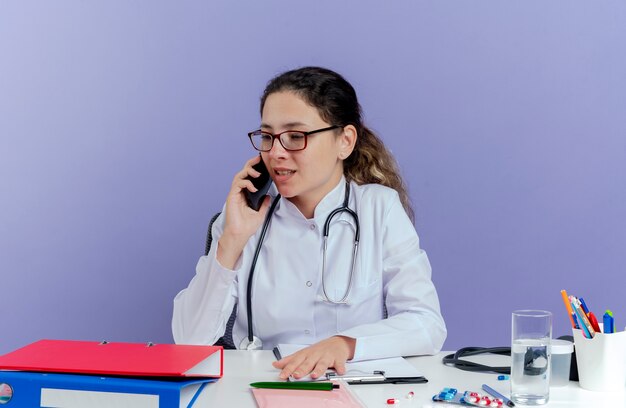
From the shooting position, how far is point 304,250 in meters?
2.27

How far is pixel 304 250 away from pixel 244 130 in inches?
38.2

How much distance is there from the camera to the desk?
1.47 m

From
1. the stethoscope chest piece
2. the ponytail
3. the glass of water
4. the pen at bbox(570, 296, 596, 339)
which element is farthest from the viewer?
the ponytail

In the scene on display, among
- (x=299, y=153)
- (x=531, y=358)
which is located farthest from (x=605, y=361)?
(x=299, y=153)

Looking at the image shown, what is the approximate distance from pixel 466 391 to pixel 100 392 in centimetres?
66

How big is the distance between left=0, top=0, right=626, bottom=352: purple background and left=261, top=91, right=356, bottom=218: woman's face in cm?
85

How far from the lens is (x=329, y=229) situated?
7.55ft

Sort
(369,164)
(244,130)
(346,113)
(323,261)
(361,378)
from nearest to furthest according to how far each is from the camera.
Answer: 1. (361,378)
2. (323,261)
3. (346,113)
4. (369,164)
5. (244,130)

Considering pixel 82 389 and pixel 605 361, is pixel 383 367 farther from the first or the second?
pixel 82 389

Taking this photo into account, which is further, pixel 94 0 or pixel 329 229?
pixel 94 0

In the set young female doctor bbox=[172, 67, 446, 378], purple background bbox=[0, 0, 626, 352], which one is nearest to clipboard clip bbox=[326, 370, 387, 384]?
young female doctor bbox=[172, 67, 446, 378]

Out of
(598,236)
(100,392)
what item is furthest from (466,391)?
(598,236)

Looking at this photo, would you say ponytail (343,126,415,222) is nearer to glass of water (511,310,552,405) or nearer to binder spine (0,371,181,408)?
glass of water (511,310,552,405)

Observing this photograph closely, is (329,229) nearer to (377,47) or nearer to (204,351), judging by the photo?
(204,351)
